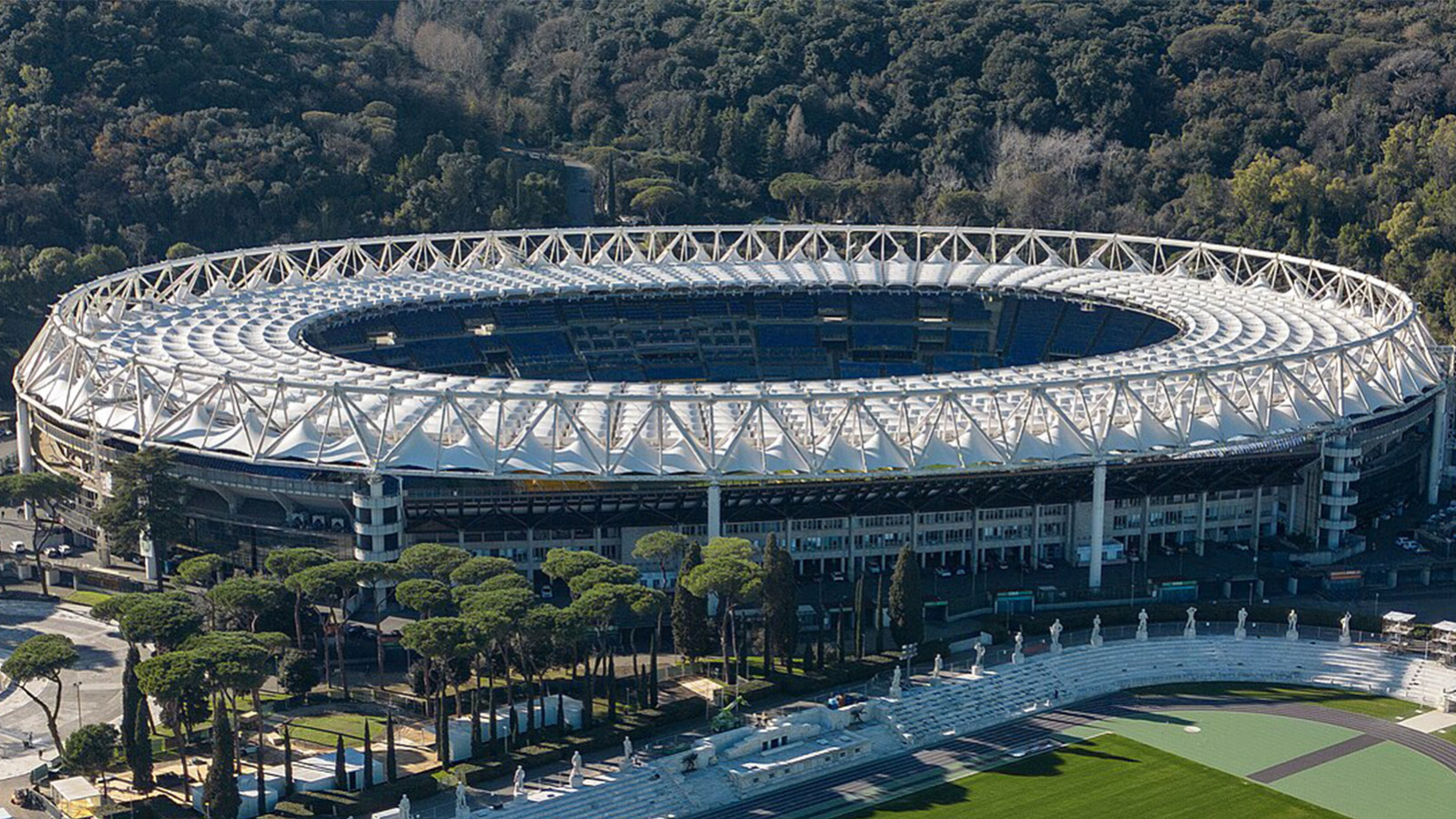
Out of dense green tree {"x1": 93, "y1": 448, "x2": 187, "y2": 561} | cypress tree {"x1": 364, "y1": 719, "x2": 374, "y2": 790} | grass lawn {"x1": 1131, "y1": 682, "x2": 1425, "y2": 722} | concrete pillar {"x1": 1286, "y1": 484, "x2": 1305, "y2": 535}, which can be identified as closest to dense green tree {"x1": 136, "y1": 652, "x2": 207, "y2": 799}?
cypress tree {"x1": 364, "y1": 719, "x2": 374, "y2": 790}

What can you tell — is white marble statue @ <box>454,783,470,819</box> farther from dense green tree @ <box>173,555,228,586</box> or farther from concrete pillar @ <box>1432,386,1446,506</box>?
concrete pillar @ <box>1432,386,1446,506</box>

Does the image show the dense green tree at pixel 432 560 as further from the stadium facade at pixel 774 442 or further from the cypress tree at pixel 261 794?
the cypress tree at pixel 261 794

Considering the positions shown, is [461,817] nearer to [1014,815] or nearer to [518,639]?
[518,639]

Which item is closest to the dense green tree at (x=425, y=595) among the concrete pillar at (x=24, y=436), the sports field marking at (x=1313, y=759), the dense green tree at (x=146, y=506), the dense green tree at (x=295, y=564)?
the dense green tree at (x=295, y=564)

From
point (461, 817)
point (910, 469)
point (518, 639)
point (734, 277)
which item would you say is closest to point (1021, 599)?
point (910, 469)

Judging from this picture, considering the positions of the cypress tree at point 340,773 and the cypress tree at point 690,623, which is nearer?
the cypress tree at point 340,773
